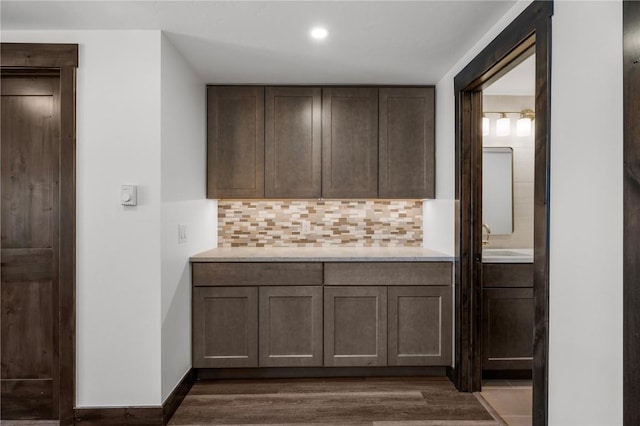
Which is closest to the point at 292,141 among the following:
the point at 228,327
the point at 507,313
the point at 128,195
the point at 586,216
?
the point at 128,195

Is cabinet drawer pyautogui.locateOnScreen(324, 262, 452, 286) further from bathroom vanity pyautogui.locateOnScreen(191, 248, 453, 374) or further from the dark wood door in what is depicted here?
the dark wood door

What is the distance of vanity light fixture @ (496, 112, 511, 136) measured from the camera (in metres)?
3.50

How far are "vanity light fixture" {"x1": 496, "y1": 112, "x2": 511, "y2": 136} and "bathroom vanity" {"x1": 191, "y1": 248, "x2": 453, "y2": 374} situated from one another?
140 cm

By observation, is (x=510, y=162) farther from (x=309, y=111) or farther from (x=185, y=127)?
(x=185, y=127)

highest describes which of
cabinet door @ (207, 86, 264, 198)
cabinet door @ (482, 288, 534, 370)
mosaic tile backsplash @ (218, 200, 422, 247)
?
cabinet door @ (207, 86, 264, 198)

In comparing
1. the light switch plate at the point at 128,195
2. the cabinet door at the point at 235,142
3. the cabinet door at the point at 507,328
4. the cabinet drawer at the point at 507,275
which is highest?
the cabinet door at the point at 235,142

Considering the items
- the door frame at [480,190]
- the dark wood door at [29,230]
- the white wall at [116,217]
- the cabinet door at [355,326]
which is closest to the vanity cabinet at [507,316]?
the door frame at [480,190]

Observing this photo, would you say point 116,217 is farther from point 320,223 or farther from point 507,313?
point 507,313

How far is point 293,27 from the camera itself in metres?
2.30

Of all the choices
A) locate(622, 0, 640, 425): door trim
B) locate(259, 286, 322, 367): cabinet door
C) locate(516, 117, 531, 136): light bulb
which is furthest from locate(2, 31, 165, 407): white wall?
locate(516, 117, 531, 136): light bulb

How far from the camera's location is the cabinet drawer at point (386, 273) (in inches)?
117

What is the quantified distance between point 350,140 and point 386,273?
116 cm

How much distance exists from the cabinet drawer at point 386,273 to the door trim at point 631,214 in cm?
169

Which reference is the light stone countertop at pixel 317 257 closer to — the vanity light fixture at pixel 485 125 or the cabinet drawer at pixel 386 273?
the cabinet drawer at pixel 386 273
